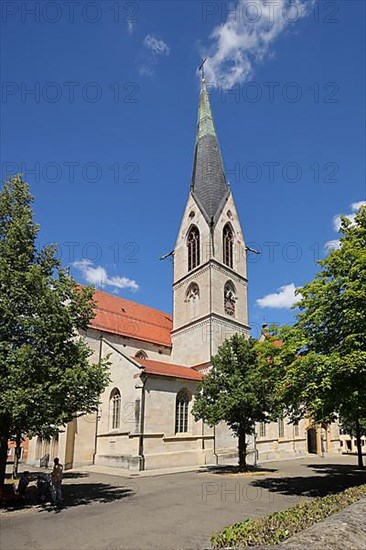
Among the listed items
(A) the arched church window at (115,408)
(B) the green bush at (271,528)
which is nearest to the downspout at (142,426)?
(A) the arched church window at (115,408)

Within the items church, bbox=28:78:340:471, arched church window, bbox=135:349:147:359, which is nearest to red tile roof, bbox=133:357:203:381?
church, bbox=28:78:340:471

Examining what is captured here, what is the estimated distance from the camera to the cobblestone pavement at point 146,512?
8.23 metres

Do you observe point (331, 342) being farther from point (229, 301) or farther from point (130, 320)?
point (130, 320)

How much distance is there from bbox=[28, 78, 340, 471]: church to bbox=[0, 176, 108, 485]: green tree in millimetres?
6990

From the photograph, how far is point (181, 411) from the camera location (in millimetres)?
26984

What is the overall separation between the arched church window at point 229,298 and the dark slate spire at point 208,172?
20.9ft

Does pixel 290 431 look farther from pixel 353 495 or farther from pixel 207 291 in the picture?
pixel 353 495

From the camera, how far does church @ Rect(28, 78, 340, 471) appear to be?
25016mm

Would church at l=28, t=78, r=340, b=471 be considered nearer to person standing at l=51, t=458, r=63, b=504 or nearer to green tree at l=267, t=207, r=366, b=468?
person standing at l=51, t=458, r=63, b=504

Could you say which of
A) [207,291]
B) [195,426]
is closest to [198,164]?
[207,291]

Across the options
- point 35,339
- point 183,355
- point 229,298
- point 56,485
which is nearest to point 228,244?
point 229,298

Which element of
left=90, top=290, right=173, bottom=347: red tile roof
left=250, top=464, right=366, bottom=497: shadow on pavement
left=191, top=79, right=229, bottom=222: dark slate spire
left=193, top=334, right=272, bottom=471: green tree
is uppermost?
left=191, top=79, right=229, bottom=222: dark slate spire

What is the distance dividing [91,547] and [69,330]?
6.17m

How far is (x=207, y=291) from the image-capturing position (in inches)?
1335
